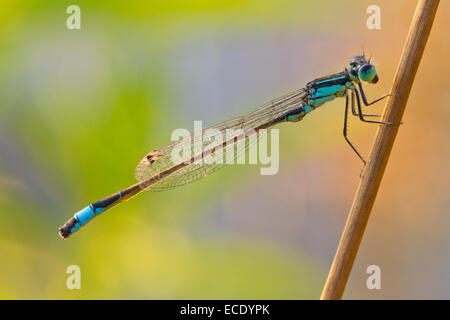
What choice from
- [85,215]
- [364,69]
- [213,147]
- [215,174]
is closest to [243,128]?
[213,147]

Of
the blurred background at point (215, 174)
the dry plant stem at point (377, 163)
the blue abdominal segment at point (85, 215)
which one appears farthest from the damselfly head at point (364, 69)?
the blue abdominal segment at point (85, 215)

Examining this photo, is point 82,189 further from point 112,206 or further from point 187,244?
point 187,244

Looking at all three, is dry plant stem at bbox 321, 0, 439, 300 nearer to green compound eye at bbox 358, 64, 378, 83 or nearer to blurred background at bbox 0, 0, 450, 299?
green compound eye at bbox 358, 64, 378, 83

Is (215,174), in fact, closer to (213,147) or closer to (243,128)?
(213,147)

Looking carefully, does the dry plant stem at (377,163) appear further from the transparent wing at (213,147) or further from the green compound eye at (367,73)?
the transparent wing at (213,147)

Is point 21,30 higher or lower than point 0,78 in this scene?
higher

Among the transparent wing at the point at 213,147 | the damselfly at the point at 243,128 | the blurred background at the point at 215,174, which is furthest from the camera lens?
the transparent wing at the point at 213,147

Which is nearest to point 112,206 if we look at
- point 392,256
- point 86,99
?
point 86,99
